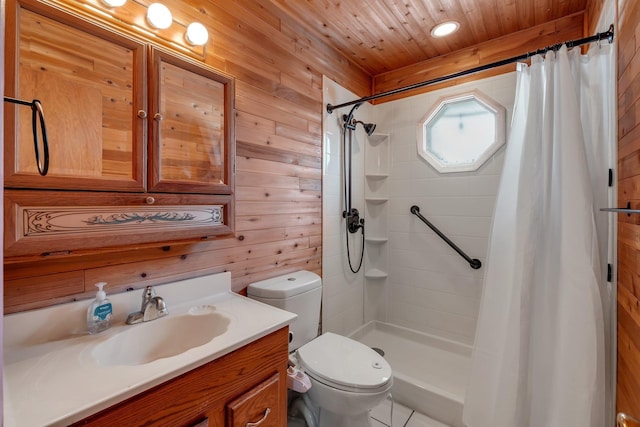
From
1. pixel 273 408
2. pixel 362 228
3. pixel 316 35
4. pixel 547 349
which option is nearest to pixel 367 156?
pixel 362 228

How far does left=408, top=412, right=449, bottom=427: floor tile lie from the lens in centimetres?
171

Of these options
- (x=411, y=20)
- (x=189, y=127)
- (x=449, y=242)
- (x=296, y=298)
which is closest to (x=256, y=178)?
(x=189, y=127)

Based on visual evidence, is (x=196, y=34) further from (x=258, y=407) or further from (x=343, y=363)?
(x=343, y=363)

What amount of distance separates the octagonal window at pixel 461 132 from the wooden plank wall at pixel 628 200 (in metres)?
0.99

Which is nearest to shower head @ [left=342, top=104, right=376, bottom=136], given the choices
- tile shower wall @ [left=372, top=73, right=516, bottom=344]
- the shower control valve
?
tile shower wall @ [left=372, top=73, right=516, bottom=344]

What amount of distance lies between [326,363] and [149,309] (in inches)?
33.7

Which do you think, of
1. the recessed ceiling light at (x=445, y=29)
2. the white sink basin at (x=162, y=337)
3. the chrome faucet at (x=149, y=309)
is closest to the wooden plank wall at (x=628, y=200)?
the recessed ceiling light at (x=445, y=29)

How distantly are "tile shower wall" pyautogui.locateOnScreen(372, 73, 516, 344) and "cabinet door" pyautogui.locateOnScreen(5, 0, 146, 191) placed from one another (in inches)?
57.9

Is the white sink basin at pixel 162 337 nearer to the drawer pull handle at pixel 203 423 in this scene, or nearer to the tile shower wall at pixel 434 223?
the drawer pull handle at pixel 203 423

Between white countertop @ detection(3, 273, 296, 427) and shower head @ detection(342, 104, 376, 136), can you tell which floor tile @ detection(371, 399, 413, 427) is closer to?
white countertop @ detection(3, 273, 296, 427)

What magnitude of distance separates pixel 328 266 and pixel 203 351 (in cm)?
136

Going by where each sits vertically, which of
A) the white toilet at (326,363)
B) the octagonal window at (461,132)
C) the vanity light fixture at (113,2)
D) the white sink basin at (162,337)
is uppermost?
the vanity light fixture at (113,2)

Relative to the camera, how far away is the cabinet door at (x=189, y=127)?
1074mm

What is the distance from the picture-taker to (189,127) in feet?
3.96
